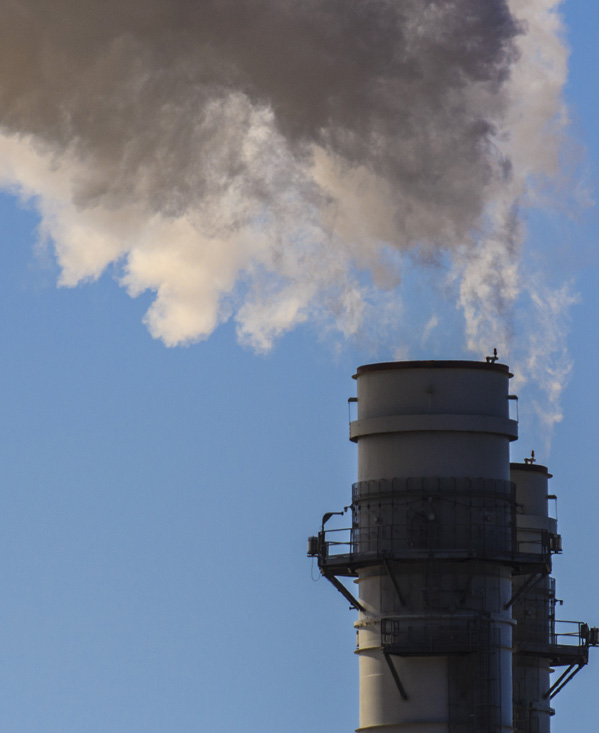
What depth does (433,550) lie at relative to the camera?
73.9 metres

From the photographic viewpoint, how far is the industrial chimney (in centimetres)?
7344

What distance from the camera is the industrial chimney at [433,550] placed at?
241ft

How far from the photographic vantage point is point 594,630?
87750mm

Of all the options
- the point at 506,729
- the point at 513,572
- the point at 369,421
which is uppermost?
the point at 369,421

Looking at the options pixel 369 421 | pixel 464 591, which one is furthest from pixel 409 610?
pixel 369 421

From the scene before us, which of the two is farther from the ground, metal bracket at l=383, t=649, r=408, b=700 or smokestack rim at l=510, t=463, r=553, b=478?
smokestack rim at l=510, t=463, r=553, b=478

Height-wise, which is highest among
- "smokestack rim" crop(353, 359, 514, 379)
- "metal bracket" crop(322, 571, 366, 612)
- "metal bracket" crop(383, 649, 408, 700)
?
"smokestack rim" crop(353, 359, 514, 379)

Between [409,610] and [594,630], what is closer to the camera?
[409,610]

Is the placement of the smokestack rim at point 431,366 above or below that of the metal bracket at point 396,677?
above

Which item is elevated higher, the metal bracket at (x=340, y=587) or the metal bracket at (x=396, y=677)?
the metal bracket at (x=340, y=587)

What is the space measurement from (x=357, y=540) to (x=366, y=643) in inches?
142

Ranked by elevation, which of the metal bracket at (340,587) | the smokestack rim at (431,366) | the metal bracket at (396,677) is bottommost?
the metal bracket at (396,677)

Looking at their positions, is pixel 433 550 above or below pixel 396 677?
above

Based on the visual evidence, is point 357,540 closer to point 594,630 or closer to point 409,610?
point 409,610
